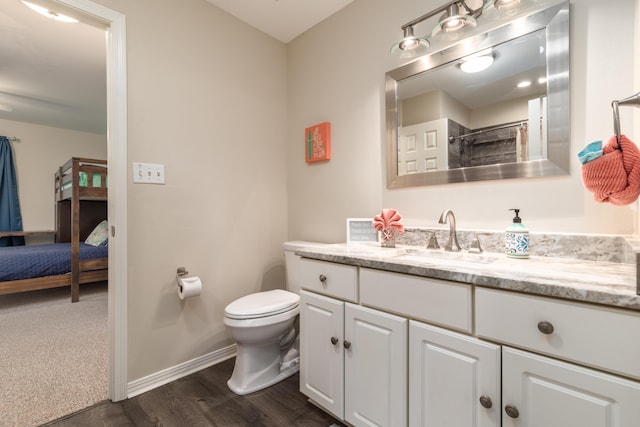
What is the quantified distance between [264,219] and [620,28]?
2.11 m

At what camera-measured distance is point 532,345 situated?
763 mm

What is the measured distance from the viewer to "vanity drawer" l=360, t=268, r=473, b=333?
89cm

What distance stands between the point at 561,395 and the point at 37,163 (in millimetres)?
6673

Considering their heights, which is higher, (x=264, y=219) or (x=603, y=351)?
(x=264, y=219)

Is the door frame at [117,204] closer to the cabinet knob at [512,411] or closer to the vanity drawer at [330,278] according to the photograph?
the vanity drawer at [330,278]

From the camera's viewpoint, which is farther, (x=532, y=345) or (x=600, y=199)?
(x=600, y=199)

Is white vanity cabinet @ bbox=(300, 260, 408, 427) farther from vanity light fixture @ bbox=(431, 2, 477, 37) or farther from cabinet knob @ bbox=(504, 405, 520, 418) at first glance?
vanity light fixture @ bbox=(431, 2, 477, 37)

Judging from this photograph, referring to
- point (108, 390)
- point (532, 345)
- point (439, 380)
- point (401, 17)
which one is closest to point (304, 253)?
point (439, 380)

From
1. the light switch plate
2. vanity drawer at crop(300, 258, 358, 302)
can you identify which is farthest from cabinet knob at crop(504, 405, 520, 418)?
the light switch plate

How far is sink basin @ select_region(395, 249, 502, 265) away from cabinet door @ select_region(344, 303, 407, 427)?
0.82 ft

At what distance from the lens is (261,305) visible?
5.27 ft

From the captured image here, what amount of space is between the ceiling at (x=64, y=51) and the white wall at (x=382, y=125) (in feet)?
0.71

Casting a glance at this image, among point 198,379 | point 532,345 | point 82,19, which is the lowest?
point 198,379

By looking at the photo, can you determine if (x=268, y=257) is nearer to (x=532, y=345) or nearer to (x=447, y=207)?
(x=447, y=207)
